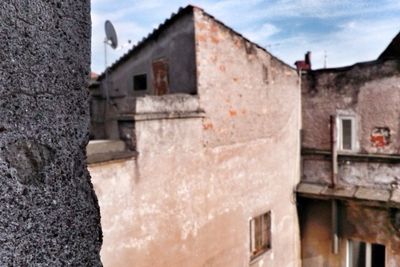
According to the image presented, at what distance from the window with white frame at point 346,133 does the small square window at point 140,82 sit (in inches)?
190

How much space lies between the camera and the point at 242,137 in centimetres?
748

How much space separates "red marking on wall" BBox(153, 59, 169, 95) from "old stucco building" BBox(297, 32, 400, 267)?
3.90m

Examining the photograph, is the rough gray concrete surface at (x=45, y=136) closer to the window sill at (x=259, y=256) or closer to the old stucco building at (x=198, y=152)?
the old stucco building at (x=198, y=152)

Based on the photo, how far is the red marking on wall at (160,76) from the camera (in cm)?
Result: 765

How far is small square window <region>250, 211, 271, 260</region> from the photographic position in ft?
25.9

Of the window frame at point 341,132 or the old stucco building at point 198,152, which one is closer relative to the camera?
the old stucco building at point 198,152

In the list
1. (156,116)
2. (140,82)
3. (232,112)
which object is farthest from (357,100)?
(156,116)

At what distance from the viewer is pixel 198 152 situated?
6.33 metres

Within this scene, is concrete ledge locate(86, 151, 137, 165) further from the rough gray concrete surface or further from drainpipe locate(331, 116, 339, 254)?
drainpipe locate(331, 116, 339, 254)

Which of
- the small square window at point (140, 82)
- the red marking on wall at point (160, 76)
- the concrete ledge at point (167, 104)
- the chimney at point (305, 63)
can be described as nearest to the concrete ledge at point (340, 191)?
the chimney at point (305, 63)

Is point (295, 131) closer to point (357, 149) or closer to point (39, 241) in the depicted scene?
point (357, 149)

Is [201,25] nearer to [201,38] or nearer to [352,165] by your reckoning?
[201,38]

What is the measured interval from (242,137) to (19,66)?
6.67m

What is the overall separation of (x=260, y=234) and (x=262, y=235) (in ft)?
0.26
